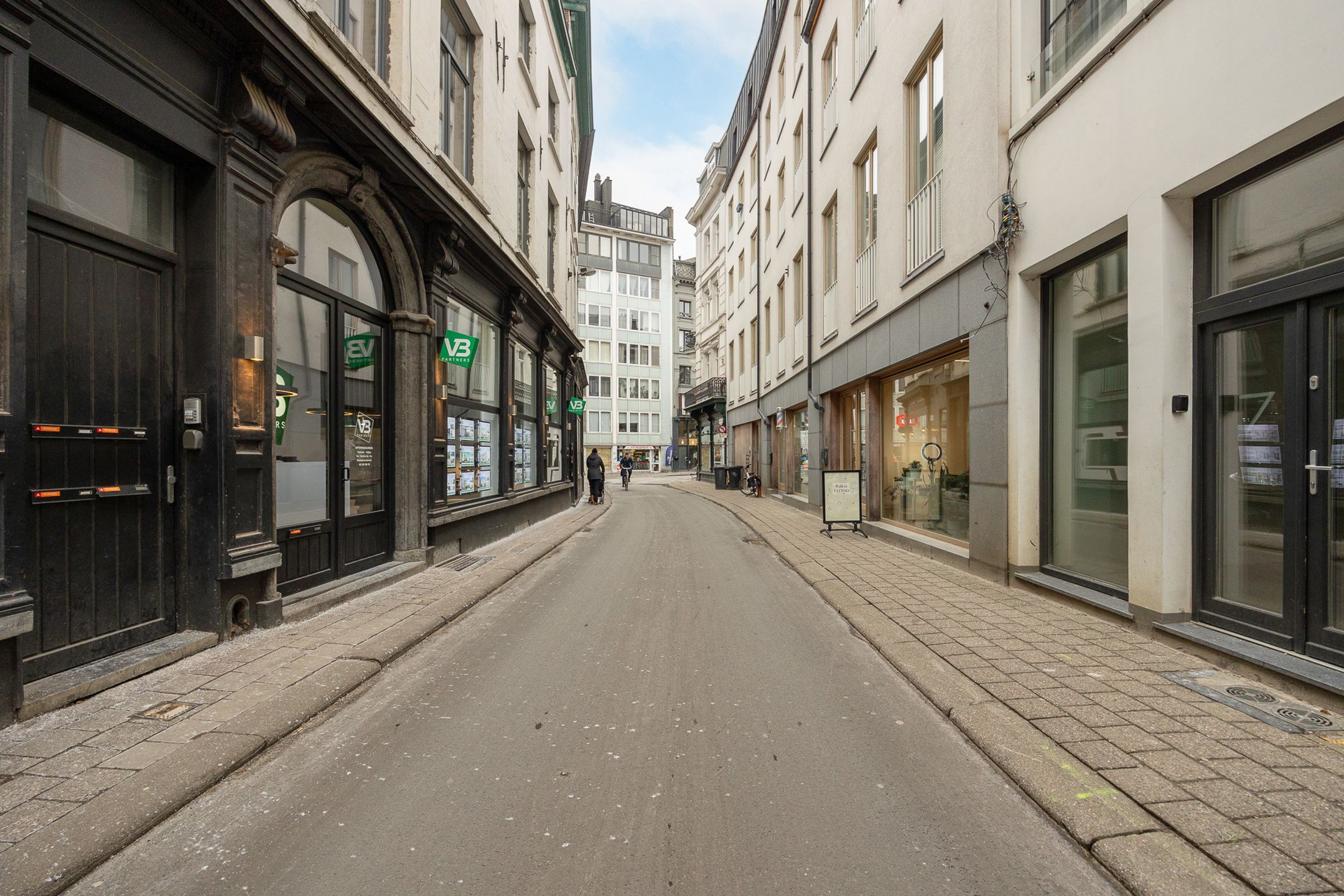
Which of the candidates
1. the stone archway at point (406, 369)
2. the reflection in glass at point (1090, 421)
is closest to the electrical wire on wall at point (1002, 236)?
the reflection in glass at point (1090, 421)

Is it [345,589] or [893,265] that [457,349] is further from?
[893,265]

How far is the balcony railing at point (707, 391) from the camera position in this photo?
31953 millimetres

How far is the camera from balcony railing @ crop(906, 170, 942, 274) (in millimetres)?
8477

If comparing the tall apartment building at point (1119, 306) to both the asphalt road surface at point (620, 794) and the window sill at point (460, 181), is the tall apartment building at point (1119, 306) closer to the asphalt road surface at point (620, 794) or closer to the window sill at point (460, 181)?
the asphalt road surface at point (620, 794)

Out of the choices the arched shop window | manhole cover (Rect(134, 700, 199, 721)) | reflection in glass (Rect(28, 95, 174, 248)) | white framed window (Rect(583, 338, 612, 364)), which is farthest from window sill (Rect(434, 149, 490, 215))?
white framed window (Rect(583, 338, 612, 364))

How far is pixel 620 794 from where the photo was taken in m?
2.71

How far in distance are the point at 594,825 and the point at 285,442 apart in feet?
15.8

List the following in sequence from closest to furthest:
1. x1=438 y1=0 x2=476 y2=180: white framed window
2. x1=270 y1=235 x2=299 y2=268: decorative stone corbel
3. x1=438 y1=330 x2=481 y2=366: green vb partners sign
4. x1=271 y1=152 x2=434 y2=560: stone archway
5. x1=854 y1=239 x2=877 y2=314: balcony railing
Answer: x1=270 y1=235 x2=299 y2=268: decorative stone corbel, x1=271 y1=152 x2=434 y2=560: stone archway, x1=438 y1=330 x2=481 y2=366: green vb partners sign, x1=438 y1=0 x2=476 y2=180: white framed window, x1=854 y1=239 x2=877 y2=314: balcony railing

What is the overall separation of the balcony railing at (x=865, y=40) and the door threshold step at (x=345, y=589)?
1116cm

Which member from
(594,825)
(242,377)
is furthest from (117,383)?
(594,825)

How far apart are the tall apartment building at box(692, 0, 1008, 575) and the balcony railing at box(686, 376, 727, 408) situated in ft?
34.4

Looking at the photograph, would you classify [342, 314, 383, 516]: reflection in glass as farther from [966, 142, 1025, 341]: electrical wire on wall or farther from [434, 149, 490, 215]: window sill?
[966, 142, 1025, 341]: electrical wire on wall

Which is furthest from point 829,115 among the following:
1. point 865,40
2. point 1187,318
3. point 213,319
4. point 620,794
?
point 620,794

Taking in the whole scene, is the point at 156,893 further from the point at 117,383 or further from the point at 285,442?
the point at 285,442
